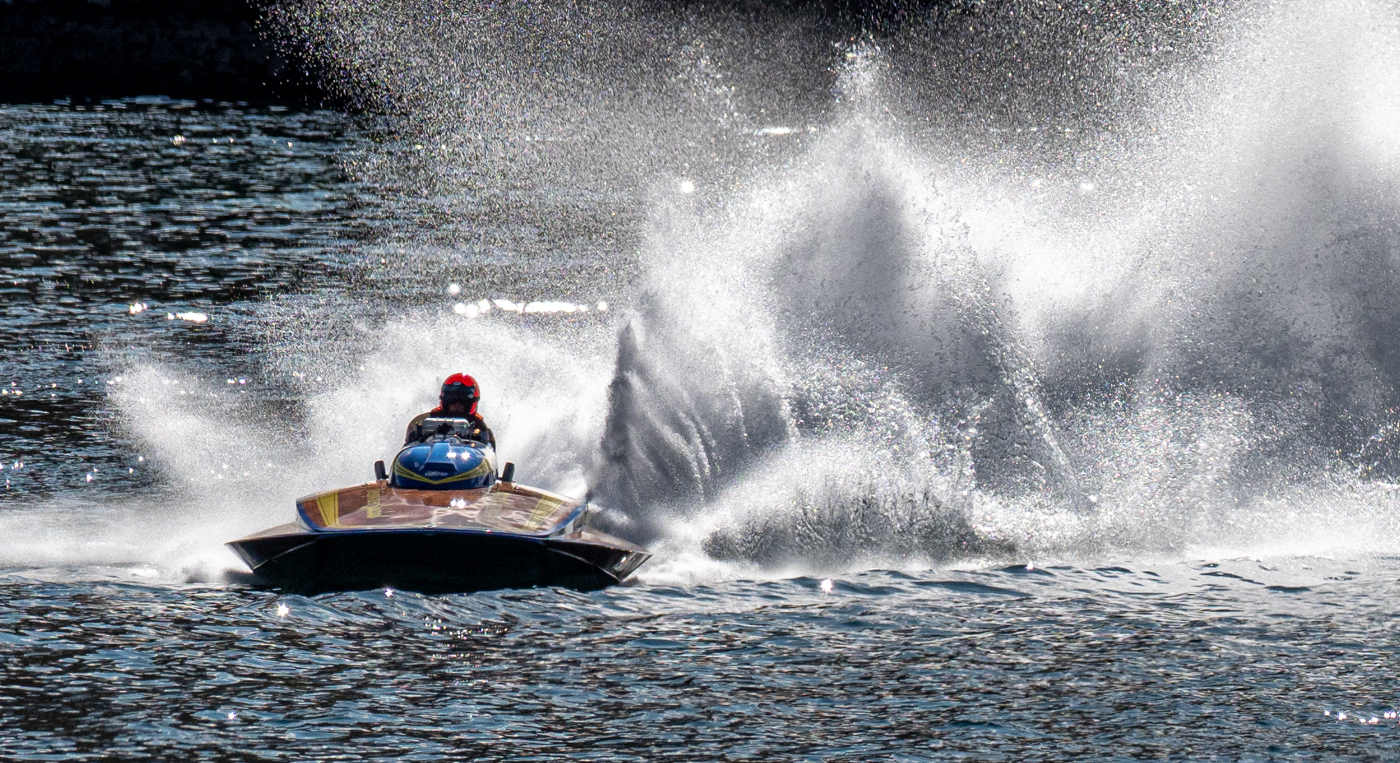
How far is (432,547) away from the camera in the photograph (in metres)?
14.8

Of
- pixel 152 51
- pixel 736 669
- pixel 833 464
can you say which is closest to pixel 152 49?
pixel 152 51

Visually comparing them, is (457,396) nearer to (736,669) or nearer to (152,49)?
(736,669)

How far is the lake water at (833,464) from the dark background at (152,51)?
61.3 m

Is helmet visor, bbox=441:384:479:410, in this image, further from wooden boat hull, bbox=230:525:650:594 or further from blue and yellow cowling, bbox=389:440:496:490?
wooden boat hull, bbox=230:525:650:594

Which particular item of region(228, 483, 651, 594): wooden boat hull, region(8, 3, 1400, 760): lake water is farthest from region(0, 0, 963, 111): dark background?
region(228, 483, 651, 594): wooden boat hull

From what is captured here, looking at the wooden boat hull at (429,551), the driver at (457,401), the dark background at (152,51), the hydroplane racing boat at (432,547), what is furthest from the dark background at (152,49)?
the wooden boat hull at (429,551)

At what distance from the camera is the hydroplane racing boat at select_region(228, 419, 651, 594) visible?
14.8m

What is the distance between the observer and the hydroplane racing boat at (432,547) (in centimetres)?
1476

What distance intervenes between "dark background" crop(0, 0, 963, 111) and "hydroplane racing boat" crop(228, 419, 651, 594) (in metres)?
82.1

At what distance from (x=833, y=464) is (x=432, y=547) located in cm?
467

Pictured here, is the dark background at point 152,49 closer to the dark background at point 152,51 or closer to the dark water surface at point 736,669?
the dark background at point 152,51

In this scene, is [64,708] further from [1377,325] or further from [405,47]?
[405,47]

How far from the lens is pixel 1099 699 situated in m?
12.5

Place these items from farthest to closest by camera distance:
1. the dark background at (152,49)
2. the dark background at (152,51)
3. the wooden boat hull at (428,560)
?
the dark background at (152,49) < the dark background at (152,51) < the wooden boat hull at (428,560)
